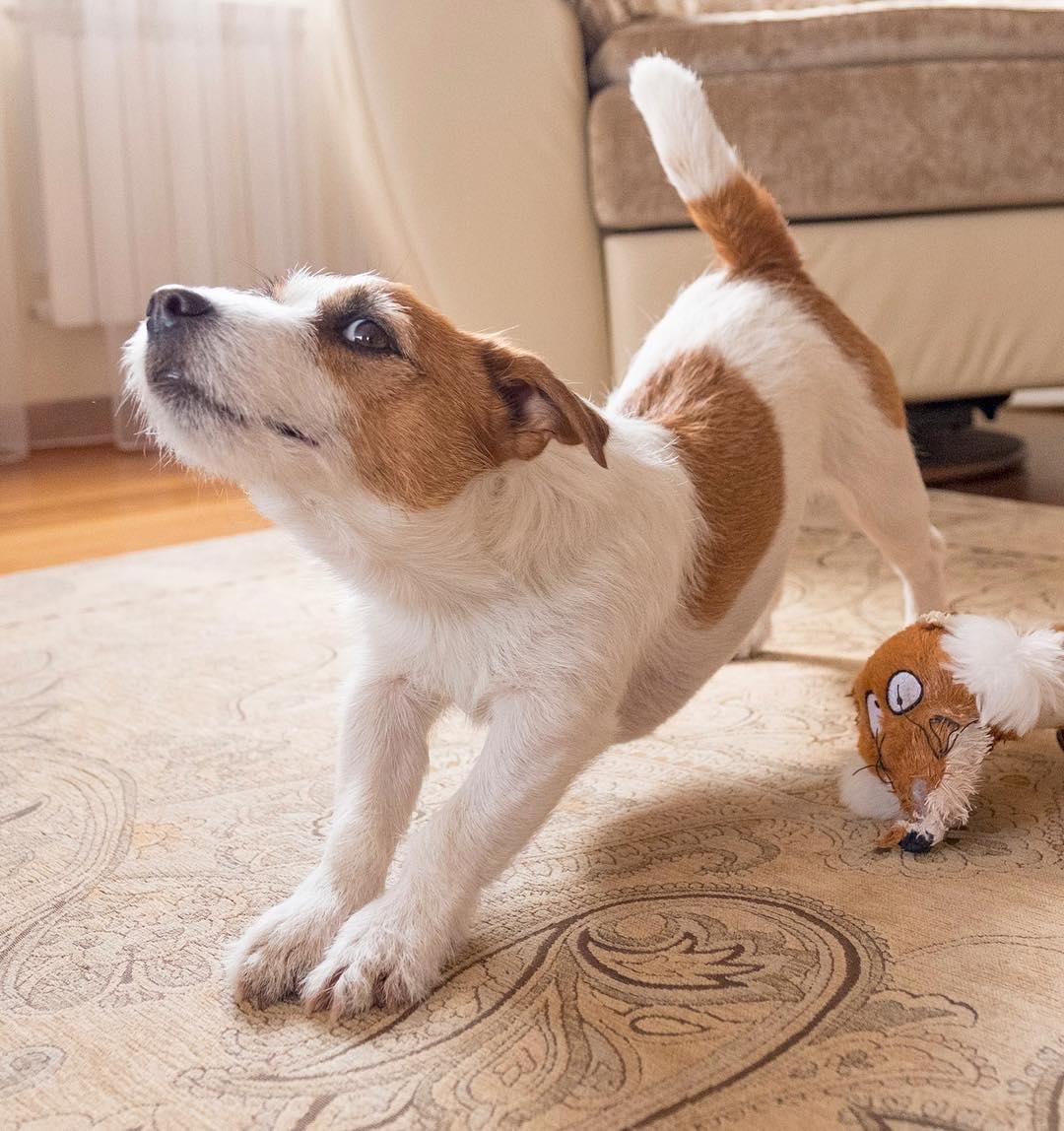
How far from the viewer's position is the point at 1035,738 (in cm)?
144

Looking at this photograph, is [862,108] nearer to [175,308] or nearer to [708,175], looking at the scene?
[708,175]

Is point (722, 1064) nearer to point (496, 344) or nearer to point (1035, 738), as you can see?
point (496, 344)

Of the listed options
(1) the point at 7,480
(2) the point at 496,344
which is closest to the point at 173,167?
(1) the point at 7,480

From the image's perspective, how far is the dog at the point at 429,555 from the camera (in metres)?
1.02

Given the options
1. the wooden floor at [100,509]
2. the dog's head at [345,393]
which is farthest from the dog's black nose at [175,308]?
the wooden floor at [100,509]

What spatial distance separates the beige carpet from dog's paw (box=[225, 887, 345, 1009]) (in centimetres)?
2

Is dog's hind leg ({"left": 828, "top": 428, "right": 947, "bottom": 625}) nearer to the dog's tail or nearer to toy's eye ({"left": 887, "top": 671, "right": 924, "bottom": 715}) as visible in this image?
the dog's tail

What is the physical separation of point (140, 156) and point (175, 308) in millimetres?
3025

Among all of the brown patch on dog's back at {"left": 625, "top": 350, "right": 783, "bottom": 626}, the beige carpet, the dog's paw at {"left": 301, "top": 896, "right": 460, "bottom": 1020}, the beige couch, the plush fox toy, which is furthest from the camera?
the beige couch

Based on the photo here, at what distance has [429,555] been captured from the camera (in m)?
1.10

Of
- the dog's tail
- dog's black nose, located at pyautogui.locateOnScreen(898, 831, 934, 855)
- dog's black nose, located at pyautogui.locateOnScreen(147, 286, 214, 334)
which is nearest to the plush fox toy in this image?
dog's black nose, located at pyautogui.locateOnScreen(898, 831, 934, 855)

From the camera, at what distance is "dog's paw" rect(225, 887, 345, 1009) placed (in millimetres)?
976

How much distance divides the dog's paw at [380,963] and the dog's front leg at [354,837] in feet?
0.10

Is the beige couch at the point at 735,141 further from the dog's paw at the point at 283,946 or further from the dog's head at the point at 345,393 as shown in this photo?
the dog's paw at the point at 283,946
